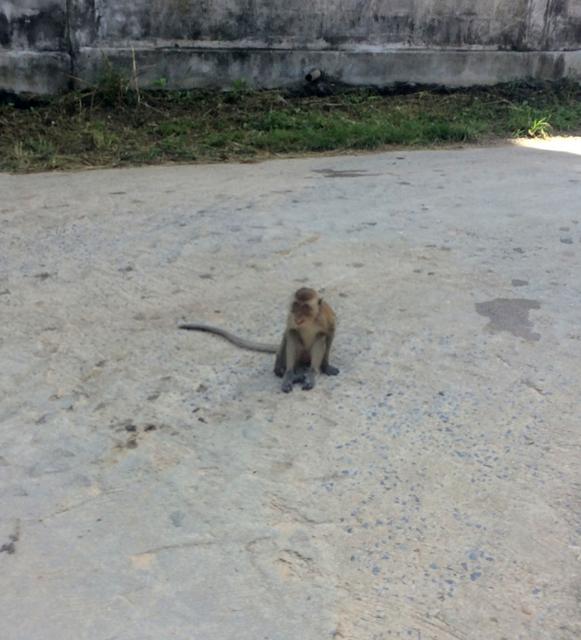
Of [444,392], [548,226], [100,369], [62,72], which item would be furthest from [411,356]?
[62,72]

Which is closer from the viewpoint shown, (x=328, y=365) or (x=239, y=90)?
(x=328, y=365)

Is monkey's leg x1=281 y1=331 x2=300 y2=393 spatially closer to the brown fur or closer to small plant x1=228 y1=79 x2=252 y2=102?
the brown fur

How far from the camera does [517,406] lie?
361cm

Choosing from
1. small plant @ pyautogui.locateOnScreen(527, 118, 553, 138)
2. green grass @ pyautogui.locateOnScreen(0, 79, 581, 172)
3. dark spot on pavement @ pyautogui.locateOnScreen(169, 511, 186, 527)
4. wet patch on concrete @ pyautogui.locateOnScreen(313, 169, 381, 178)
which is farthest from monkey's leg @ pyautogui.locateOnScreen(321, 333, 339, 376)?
small plant @ pyautogui.locateOnScreen(527, 118, 553, 138)

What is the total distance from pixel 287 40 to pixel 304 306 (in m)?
5.93

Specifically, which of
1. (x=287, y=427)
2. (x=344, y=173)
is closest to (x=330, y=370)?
(x=287, y=427)

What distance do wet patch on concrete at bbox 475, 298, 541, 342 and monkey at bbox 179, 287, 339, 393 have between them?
2.92ft

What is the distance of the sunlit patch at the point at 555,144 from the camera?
323 inches

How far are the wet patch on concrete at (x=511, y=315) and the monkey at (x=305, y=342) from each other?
0.89 m

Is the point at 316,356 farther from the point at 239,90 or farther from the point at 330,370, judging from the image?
the point at 239,90

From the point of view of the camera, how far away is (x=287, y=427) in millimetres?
3492

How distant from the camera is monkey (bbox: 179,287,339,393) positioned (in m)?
3.83

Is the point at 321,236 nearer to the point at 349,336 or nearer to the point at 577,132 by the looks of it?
the point at 349,336

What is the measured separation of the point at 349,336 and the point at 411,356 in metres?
0.36
